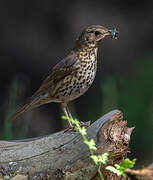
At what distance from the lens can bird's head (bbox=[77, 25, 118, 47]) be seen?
20.2ft

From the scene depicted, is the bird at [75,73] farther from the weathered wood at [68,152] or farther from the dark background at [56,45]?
the dark background at [56,45]

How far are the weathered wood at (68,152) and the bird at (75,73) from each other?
108cm

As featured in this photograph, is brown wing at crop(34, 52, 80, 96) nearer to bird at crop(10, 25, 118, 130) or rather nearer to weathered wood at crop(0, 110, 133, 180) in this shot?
bird at crop(10, 25, 118, 130)

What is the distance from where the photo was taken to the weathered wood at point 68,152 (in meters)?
4.69

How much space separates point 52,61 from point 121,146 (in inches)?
218

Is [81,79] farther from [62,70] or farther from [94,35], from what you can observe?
[94,35]

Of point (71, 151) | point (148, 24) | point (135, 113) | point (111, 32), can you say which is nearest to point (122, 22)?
point (148, 24)

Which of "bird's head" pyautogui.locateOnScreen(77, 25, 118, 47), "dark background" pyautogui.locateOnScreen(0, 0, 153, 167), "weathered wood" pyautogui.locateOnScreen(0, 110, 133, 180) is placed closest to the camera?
"weathered wood" pyautogui.locateOnScreen(0, 110, 133, 180)

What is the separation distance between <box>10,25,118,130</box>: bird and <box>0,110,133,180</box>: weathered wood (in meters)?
1.08

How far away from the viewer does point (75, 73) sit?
6.21m

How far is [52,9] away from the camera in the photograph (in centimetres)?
1035

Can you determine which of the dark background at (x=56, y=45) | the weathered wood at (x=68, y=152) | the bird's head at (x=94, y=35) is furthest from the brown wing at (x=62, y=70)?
the dark background at (x=56, y=45)

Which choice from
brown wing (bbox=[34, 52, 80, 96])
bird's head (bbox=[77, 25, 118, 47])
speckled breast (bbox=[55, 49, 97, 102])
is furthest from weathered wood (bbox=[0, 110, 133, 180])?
bird's head (bbox=[77, 25, 118, 47])

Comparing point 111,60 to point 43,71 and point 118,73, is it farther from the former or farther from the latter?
A: point 43,71
